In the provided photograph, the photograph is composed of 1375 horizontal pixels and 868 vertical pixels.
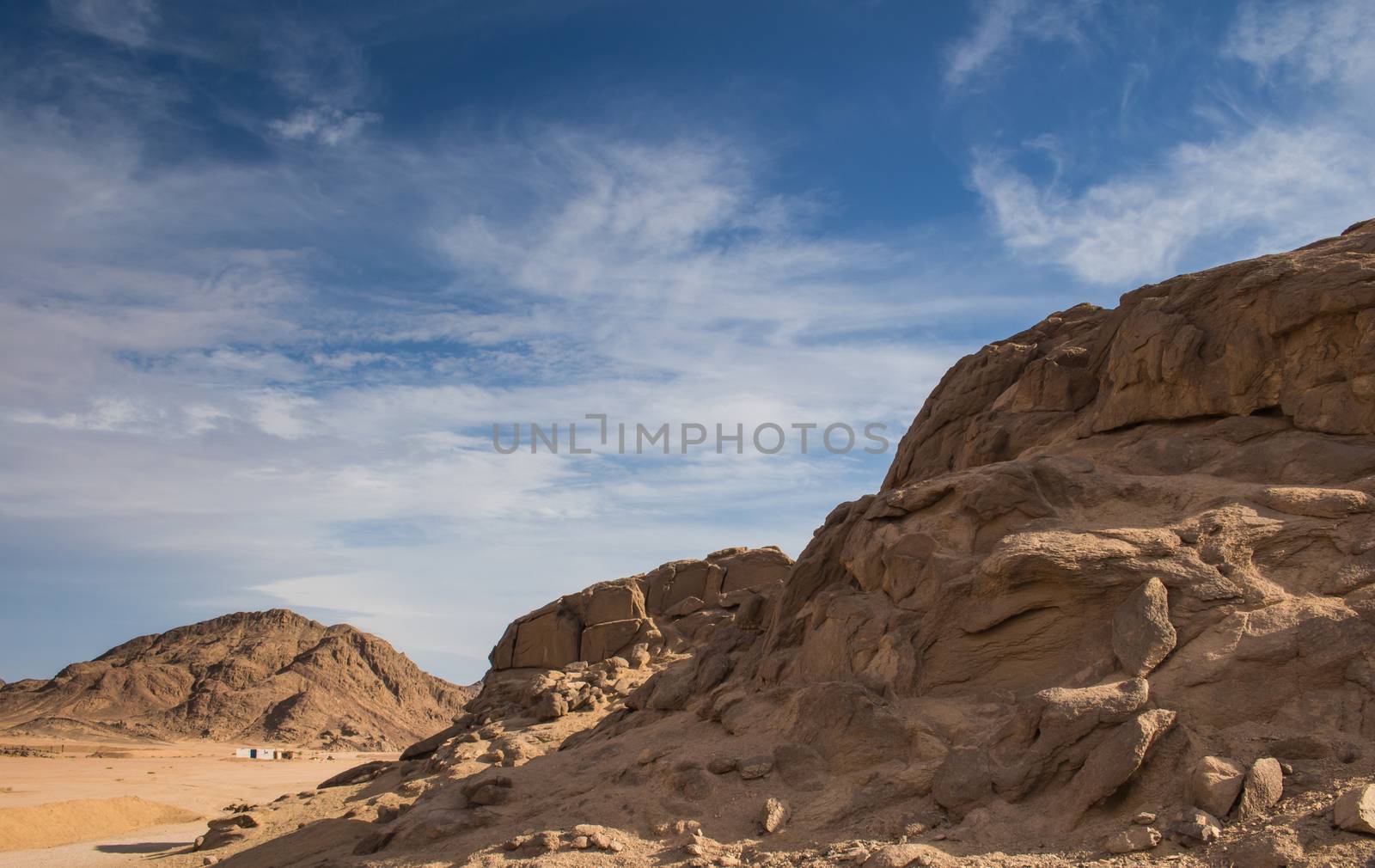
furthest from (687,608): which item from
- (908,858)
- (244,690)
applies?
(244,690)

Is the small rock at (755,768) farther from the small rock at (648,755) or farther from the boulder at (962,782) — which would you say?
the boulder at (962,782)

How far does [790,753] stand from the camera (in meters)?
12.8

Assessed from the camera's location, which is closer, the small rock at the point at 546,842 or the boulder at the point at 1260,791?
the boulder at the point at 1260,791

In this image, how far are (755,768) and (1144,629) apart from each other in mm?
5231

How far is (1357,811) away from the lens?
8164 millimetres

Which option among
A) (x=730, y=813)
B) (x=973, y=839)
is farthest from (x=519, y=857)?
(x=973, y=839)

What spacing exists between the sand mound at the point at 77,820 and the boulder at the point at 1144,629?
2585cm

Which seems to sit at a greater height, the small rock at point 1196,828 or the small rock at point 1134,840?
the small rock at point 1196,828

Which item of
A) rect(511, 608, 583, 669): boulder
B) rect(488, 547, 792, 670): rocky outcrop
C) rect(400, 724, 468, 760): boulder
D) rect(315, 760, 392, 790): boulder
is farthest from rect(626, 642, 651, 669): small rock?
rect(315, 760, 392, 790): boulder

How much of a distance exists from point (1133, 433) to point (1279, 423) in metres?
2.03

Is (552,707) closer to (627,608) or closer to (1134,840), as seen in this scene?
(627,608)

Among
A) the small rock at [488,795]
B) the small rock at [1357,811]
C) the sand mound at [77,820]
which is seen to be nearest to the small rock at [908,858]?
the small rock at [1357,811]

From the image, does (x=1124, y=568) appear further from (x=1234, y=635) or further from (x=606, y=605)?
(x=606, y=605)

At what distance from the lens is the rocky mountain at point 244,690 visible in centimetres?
7519
